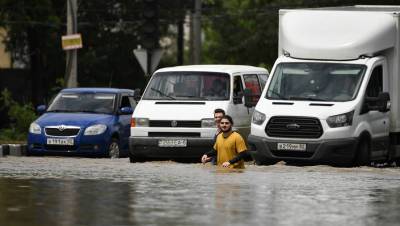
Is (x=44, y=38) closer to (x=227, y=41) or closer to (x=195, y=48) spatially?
(x=195, y=48)

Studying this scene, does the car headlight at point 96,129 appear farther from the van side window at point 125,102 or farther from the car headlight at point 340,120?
the car headlight at point 340,120

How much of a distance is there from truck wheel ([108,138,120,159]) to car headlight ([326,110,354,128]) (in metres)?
6.70

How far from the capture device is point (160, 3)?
180 feet

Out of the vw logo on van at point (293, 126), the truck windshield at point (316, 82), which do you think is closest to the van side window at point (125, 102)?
the truck windshield at point (316, 82)

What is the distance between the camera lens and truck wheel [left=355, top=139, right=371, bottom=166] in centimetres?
2139

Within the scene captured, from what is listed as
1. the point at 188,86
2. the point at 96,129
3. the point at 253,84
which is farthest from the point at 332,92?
the point at 96,129

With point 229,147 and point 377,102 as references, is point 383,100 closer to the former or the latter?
point 377,102

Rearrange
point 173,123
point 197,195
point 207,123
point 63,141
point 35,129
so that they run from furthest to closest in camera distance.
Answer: point 35,129 → point 63,141 → point 173,123 → point 207,123 → point 197,195

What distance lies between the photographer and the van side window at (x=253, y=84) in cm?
2486

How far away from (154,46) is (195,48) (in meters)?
20.5

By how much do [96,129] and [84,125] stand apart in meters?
0.28

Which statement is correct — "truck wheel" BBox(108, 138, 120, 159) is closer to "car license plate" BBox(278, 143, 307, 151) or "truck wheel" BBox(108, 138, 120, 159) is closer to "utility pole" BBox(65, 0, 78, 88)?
"car license plate" BBox(278, 143, 307, 151)

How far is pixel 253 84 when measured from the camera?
25359 mm

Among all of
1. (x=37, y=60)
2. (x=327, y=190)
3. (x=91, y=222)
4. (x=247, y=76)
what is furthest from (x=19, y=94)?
(x=91, y=222)
